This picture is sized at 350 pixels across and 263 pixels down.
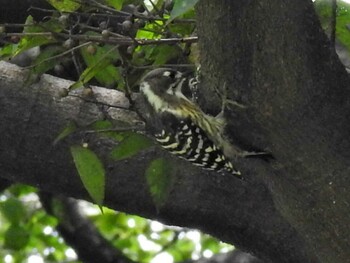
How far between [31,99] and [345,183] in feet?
3.02

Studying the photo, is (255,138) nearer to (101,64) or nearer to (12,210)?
(101,64)

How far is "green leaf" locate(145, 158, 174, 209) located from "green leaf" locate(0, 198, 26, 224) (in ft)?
4.06

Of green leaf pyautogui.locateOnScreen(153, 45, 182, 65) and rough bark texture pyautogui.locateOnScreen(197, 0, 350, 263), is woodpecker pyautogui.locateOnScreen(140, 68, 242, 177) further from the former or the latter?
rough bark texture pyautogui.locateOnScreen(197, 0, 350, 263)

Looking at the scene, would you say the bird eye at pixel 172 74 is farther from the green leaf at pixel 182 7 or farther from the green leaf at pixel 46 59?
the green leaf at pixel 182 7

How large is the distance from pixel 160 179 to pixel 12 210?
1.26 metres

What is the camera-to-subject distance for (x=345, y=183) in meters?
1.87

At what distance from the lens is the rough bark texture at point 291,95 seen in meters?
1.74

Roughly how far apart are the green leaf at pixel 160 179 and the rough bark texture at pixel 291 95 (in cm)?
32

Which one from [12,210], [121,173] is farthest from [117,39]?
[12,210]

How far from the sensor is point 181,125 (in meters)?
2.35

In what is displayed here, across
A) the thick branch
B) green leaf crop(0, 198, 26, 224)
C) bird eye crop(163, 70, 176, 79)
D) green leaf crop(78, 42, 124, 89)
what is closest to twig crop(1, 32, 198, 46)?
green leaf crop(78, 42, 124, 89)

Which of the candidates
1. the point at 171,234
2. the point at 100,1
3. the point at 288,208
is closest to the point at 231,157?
the point at 288,208

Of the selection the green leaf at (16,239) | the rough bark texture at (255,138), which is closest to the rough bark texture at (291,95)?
the rough bark texture at (255,138)

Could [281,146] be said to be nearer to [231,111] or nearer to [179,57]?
[231,111]
